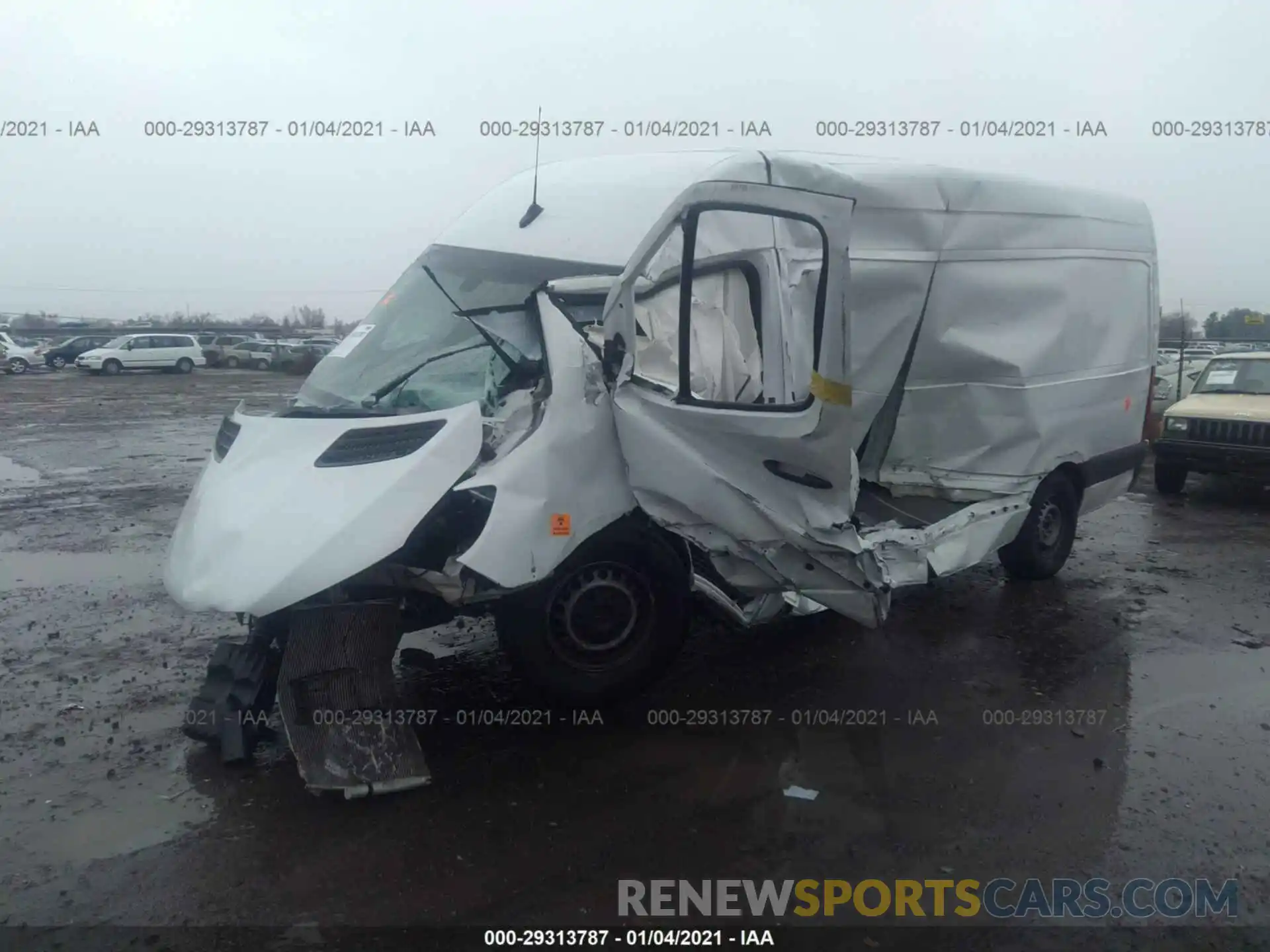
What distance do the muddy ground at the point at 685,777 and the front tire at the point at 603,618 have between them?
0.94 ft

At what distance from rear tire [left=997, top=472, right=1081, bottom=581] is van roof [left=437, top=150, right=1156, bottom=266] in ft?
5.85

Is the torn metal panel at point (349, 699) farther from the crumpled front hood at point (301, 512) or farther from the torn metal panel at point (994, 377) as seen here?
the torn metal panel at point (994, 377)

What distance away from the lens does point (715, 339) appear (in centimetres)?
517

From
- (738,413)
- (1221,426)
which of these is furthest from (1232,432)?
(738,413)

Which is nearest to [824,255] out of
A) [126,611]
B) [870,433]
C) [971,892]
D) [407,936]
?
[870,433]

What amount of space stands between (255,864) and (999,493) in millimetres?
5001

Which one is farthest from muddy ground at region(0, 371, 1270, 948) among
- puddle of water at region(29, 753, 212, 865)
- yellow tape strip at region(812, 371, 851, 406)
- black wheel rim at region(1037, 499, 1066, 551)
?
yellow tape strip at region(812, 371, 851, 406)

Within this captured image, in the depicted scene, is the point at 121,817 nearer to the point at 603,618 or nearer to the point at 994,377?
the point at 603,618

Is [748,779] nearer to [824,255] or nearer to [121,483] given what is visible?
[824,255]

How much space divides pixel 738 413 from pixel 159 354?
38616 millimetres

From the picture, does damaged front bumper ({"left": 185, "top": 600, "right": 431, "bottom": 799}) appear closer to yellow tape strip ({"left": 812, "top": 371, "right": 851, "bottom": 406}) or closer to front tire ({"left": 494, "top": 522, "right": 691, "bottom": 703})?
front tire ({"left": 494, "top": 522, "right": 691, "bottom": 703})

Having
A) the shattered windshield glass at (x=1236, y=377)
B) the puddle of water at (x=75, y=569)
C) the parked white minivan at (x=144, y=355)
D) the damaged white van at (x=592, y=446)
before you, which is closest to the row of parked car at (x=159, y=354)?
the parked white minivan at (x=144, y=355)

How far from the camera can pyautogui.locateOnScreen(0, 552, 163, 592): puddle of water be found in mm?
7312

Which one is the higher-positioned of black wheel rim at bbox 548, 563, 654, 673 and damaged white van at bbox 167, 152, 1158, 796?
damaged white van at bbox 167, 152, 1158, 796
